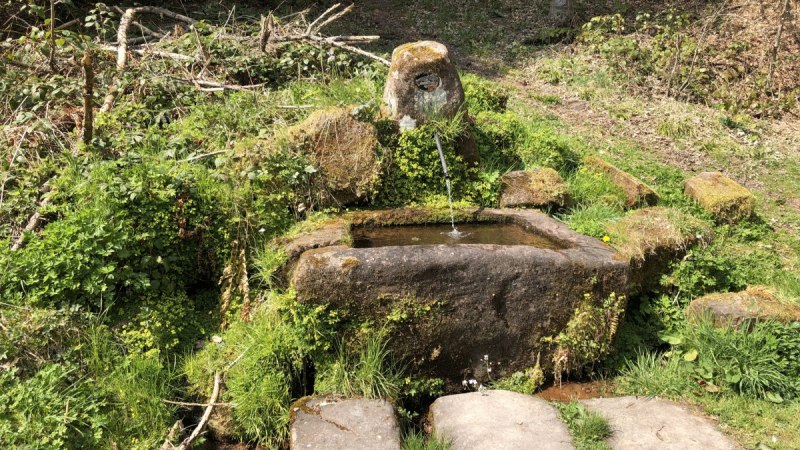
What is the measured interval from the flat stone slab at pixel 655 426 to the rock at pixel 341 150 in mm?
2592

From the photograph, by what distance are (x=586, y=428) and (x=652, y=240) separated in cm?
197

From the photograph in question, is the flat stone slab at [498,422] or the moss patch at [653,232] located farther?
the moss patch at [653,232]

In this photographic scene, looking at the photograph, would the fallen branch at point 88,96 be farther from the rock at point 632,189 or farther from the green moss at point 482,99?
the rock at point 632,189

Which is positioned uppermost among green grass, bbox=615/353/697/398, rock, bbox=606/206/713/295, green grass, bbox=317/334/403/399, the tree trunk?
the tree trunk

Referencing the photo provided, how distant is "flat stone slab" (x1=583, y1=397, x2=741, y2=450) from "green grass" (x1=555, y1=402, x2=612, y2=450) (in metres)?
0.07

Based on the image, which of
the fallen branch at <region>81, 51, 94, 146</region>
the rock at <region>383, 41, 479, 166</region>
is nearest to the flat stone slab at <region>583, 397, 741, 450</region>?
the rock at <region>383, 41, 479, 166</region>

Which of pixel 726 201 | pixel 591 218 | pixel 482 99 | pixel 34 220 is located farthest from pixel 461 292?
pixel 482 99

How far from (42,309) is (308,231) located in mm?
1882

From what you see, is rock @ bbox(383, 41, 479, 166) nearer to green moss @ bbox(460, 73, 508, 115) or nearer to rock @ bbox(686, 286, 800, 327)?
green moss @ bbox(460, 73, 508, 115)

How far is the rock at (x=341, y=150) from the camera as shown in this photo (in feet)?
17.6

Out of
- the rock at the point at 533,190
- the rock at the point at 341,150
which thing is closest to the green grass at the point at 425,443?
the rock at the point at 341,150

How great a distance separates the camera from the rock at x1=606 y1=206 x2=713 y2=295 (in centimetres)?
504

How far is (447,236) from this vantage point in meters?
5.09

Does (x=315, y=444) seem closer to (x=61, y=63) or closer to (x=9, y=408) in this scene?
(x=9, y=408)
